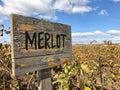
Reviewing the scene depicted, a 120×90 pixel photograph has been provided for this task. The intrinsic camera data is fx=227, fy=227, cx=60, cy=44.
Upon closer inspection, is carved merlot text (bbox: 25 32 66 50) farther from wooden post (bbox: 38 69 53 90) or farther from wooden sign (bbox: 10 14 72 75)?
wooden post (bbox: 38 69 53 90)

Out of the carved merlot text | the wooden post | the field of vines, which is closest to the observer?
the carved merlot text

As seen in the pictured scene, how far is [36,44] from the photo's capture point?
236 centimetres

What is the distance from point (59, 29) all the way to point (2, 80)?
175cm

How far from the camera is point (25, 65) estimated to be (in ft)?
7.14

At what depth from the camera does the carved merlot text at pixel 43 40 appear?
7.38 ft

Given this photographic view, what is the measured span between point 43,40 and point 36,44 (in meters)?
0.15

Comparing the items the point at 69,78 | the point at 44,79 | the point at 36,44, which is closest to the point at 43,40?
the point at 36,44

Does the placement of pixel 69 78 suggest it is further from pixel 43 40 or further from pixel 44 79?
pixel 43 40

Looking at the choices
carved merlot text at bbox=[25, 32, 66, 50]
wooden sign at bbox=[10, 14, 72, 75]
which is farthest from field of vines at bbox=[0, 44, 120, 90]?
carved merlot text at bbox=[25, 32, 66, 50]

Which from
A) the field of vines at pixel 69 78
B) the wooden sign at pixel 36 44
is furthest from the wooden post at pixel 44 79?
the field of vines at pixel 69 78

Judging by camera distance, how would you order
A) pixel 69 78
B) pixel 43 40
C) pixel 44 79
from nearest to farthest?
pixel 43 40 → pixel 44 79 → pixel 69 78

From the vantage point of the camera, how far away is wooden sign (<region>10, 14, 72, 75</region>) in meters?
2.07

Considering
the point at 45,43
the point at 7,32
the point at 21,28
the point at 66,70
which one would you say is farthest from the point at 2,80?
the point at 21,28

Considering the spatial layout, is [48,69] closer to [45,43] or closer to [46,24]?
[45,43]
